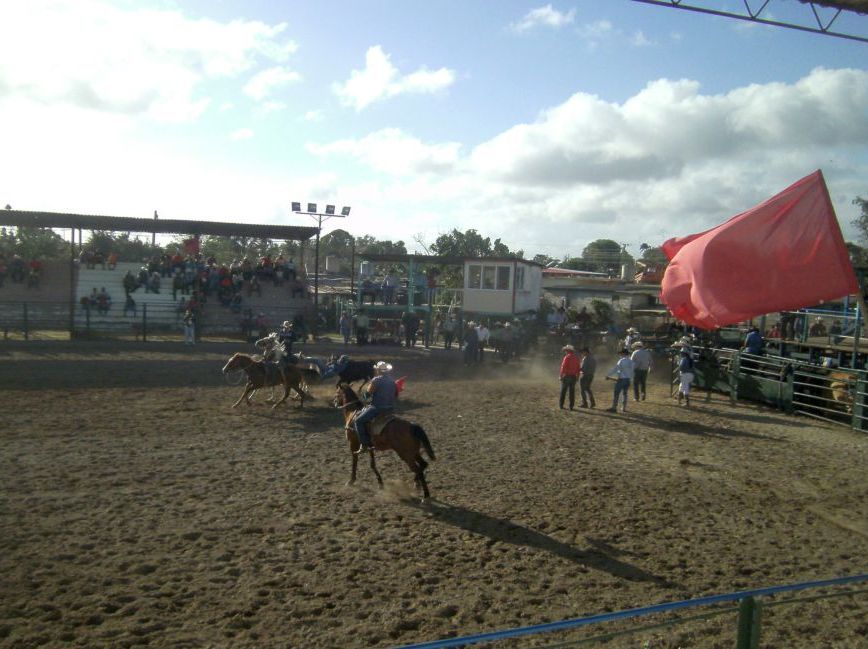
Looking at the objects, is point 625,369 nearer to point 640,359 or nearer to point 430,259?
point 640,359

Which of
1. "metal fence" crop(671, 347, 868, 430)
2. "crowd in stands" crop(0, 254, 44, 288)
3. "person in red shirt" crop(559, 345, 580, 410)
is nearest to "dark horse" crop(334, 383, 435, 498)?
"person in red shirt" crop(559, 345, 580, 410)

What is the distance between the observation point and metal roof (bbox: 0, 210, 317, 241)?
90.9 feet

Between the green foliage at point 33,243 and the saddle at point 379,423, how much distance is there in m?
44.0

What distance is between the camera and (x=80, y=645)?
193 inches

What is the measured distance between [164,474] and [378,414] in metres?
3.10

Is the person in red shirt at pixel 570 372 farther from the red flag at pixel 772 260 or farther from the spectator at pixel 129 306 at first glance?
the spectator at pixel 129 306

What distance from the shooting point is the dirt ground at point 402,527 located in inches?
214

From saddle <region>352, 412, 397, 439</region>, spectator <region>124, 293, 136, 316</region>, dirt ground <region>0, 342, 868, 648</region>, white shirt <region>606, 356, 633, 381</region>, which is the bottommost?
dirt ground <region>0, 342, 868, 648</region>

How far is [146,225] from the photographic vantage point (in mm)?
29625

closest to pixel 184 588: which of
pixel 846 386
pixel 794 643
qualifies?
pixel 794 643

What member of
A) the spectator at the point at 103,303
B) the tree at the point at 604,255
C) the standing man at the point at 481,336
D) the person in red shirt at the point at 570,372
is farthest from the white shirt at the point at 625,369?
the tree at the point at 604,255

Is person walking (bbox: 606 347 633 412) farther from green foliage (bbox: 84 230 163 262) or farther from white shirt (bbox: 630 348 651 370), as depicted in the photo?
green foliage (bbox: 84 230 163 262)

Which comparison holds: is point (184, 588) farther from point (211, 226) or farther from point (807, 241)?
point (211, 226)

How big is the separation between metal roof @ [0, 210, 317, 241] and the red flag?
23837mm
